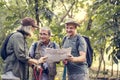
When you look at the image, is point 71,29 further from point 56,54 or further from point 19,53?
point 19,53

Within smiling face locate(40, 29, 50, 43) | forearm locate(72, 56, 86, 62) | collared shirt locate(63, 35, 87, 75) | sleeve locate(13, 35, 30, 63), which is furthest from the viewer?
smiling face locate(40, 29, 50, 43)

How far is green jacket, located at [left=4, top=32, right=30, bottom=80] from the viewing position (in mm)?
4152

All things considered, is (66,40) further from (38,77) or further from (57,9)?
(57,9)

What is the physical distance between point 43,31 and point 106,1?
9.00 feet

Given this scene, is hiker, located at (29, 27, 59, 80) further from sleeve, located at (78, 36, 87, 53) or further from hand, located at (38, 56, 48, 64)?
sleeve, located at (78, 36, 87, 53)

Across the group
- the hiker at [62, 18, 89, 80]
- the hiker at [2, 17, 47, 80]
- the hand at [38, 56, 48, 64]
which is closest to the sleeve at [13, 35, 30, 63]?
the hiker at [2, 17, 47, 80]

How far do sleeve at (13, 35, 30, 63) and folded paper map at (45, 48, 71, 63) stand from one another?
385 mm

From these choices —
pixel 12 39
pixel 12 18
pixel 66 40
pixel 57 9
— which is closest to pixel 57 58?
pixel 66 40

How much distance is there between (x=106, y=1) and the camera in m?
6.90

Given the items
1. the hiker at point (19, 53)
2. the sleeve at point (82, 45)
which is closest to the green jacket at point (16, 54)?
the hiker at point (19, 53)

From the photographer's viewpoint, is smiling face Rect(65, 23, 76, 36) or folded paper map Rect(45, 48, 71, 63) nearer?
folded paper map Rect(45, 48, 71, 63)

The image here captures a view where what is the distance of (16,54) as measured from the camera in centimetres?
415

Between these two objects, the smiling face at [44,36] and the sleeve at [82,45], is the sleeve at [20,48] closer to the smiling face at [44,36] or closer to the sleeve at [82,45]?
the smiling face at [44,36]

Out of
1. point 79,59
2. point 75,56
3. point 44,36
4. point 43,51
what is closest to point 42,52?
point 43,51
